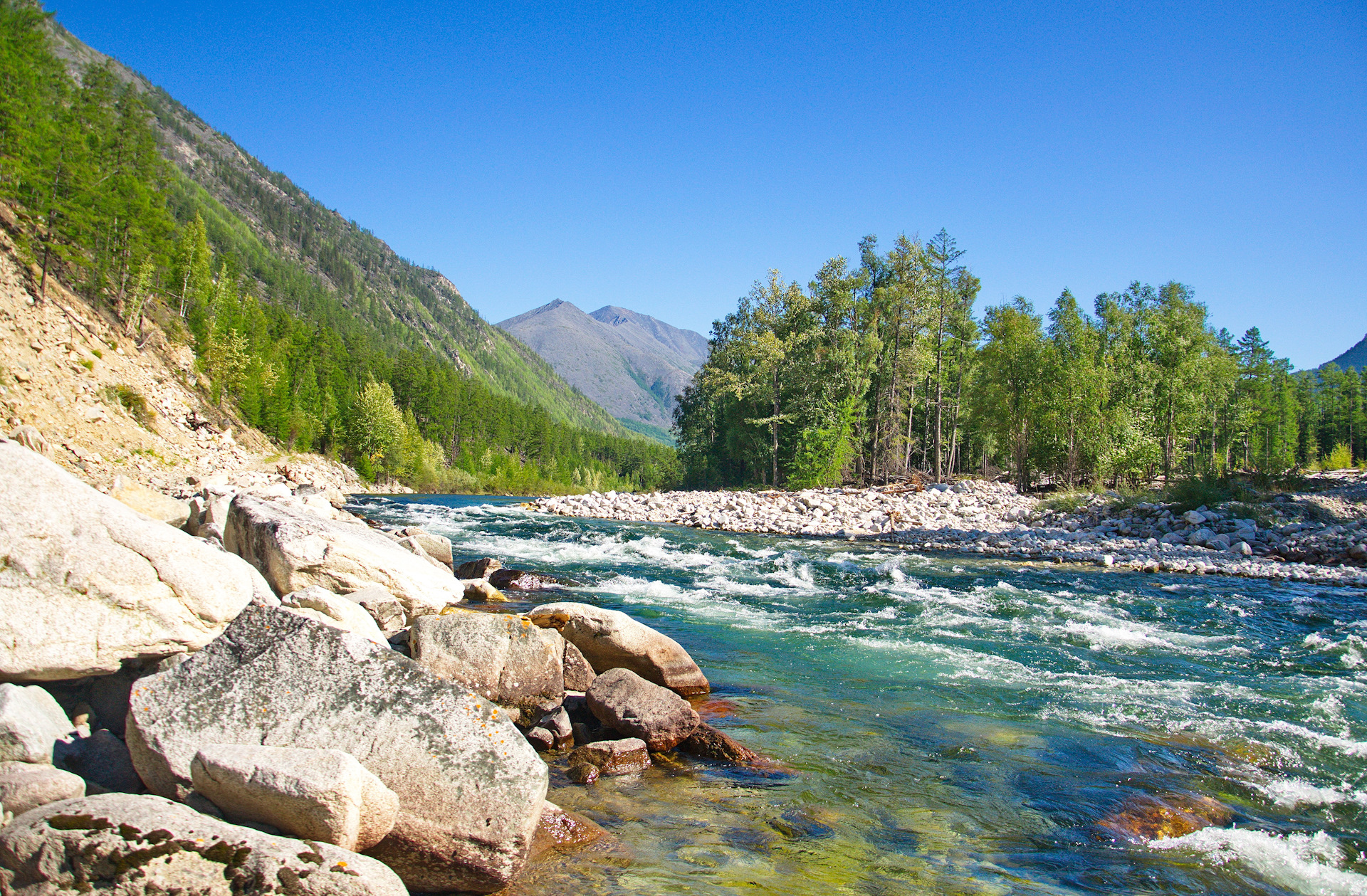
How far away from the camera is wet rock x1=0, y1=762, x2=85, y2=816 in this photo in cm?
312

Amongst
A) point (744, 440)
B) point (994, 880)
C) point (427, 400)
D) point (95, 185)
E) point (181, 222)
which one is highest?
point (181, 222)

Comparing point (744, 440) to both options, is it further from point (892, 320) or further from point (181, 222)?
point (181, 222)

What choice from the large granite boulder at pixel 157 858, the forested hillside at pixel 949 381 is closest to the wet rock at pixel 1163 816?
the large granite boulder at pixel 157 858

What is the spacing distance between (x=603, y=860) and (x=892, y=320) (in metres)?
38.2

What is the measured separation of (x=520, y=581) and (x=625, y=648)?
5.93 metres

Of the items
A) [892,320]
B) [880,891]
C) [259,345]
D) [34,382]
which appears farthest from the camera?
[259,345]

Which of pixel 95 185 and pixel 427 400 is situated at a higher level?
pixel 95 185

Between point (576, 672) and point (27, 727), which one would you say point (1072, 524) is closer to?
point (576, 672)

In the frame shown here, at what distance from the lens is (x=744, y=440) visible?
4931cm

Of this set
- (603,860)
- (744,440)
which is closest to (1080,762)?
(603,860)

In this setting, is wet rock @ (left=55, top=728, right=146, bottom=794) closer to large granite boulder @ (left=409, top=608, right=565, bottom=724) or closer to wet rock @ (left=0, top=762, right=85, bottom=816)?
wet rock @ (left=0, top=762, right=85, bottom=816)

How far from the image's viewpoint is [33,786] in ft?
10.4

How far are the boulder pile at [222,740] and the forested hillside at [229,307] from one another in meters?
39.8

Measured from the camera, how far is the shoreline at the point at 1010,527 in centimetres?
1650
